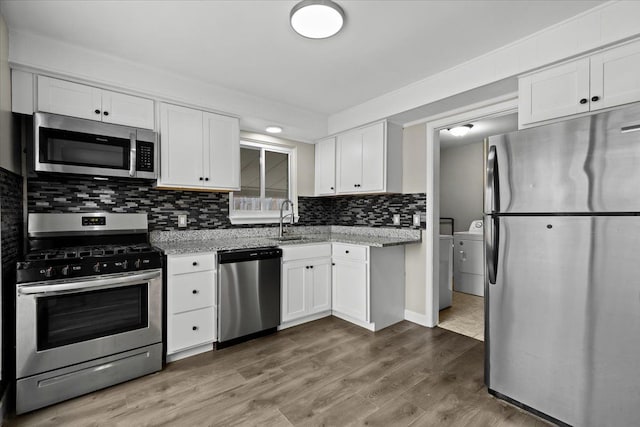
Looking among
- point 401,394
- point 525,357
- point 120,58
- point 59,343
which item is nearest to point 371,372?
point 401,394

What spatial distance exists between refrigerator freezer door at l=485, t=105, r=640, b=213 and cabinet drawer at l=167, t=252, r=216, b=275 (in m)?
2.18

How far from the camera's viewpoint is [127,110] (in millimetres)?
2529

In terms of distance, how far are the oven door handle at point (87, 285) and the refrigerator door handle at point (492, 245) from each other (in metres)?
2.33

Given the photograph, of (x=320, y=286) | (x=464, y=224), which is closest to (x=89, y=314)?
(x=320, y=286)

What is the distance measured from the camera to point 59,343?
77.2 inches

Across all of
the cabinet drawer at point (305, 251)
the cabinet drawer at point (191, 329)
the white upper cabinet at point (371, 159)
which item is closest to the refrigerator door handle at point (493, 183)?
the white upper cabinet at point (371, 159)

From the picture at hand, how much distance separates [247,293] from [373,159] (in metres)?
1.91

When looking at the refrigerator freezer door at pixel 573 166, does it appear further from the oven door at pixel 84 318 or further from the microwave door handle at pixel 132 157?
the microwave door handle at pixel 132 157

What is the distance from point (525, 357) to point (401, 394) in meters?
0.80

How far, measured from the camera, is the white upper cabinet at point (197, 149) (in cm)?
272

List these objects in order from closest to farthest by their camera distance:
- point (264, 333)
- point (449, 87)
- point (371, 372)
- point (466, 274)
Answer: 1. point (371, 372)
2. point (449, 87)
3. point (264, 333)
4. point (466, 274)

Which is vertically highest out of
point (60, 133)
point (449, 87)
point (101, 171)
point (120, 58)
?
point (120, 58)

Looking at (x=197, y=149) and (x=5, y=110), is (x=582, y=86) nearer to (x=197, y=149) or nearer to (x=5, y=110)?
(x=197, y=149)

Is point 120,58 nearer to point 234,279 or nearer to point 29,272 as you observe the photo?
point 29,272
